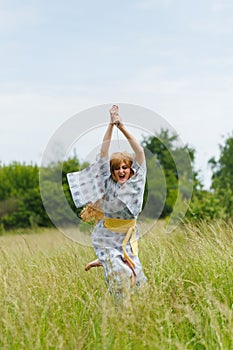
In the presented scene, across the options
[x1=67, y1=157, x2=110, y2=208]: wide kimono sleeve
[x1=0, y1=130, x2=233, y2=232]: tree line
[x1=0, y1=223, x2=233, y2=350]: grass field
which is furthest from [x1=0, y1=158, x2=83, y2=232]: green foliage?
[x1=67, y1=157, x2=110, y2=208]: wide kimono sleeve

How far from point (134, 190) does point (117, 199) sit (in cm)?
15

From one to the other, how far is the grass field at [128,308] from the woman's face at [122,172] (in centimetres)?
82

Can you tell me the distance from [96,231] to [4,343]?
132cm

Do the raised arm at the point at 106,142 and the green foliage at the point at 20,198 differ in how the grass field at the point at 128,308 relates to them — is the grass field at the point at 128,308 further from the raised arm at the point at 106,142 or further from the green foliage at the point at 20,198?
the green foliage at the point at 20,198

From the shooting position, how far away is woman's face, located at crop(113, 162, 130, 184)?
14.3ft

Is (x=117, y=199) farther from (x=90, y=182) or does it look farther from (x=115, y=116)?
(x=115, y=116)

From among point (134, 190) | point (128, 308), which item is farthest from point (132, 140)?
point (128, 308)

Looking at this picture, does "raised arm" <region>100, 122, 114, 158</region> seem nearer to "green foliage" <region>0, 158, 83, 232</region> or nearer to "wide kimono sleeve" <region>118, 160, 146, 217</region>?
"wide kimono sleeve" <region>118, 160, 146, 217</region>

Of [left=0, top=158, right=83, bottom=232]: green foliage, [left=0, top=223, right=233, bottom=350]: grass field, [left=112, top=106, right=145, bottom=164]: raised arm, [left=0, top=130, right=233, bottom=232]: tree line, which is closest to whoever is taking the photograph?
[left=0, top=223, right=233, bottom=350]: grass field

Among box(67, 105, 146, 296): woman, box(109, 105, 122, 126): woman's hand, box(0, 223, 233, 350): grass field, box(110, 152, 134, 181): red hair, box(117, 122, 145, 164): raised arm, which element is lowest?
box(0, 223, 233, 350): grass field

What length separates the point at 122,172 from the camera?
4.35 metres

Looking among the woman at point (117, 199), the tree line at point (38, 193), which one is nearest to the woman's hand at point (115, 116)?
the woman at point (117, 199)

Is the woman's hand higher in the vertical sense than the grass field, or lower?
higher

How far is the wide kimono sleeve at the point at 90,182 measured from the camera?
174 inches
